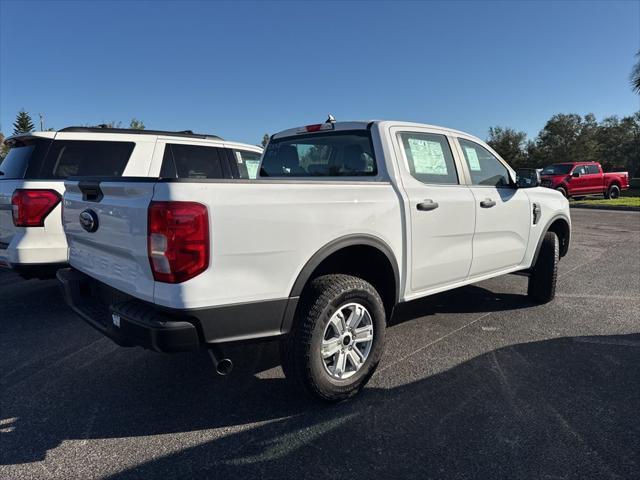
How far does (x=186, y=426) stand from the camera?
265 cm

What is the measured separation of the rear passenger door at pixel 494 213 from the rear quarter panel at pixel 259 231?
1617 millimetres

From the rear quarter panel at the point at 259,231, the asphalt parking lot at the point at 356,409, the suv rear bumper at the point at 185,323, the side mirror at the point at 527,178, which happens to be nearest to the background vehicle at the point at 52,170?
the asphalt parking lot at the point at 356,409

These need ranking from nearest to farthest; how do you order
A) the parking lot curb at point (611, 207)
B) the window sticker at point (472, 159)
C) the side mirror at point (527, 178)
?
the window sticker at point (472, 159) → the side mirror at point (527, 178) → the parking lot curb at point (611, 207)

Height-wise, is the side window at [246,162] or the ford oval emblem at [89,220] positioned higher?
the side window at [246,162]

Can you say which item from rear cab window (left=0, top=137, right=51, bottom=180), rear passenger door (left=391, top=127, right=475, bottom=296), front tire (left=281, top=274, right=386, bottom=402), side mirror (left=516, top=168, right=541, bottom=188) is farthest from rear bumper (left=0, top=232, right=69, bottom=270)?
side mirror (left=516, top=168, right=541, bottom=188)

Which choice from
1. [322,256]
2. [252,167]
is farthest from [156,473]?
[252,167]

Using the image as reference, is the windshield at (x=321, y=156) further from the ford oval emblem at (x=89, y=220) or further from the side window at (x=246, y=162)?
the side window at (x=246, y=162)

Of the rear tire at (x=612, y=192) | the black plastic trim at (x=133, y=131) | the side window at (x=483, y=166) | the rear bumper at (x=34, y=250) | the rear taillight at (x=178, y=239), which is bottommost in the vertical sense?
the rear tire at (x=612, y=192)

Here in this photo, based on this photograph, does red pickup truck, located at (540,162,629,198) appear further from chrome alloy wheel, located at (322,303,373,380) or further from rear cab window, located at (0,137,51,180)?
rear cab window, located at (0,137,51,180)

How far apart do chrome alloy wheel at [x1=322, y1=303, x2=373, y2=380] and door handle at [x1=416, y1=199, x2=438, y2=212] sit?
922 mm

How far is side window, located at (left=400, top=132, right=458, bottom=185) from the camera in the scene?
3.56m

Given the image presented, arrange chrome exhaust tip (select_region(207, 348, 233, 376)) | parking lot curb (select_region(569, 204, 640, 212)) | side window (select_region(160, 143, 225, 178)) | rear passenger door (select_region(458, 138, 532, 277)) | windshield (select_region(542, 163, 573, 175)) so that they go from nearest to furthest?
chrome exhaust tip (select_region(207, 348, 233, 376)) → rear passenger door (select_region(458, 138, 532, 277)) → side window (select_region(160, 143, 225, 178)) → parking lot curb (select_region(569, 204, 640, 212)) → windshield (select_region(542, 163, 573, 175))

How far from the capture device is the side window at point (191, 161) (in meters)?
5.65

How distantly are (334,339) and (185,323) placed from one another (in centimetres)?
100
